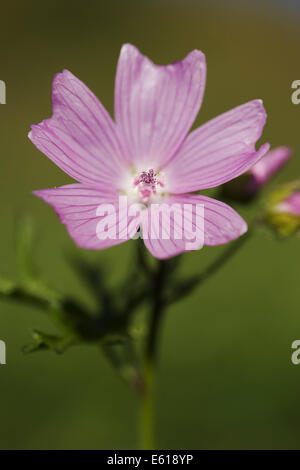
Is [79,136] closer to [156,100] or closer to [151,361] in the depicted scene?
[156,100]

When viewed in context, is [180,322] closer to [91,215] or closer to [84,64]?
[91,215]

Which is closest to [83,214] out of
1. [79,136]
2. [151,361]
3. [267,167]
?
[79,136]

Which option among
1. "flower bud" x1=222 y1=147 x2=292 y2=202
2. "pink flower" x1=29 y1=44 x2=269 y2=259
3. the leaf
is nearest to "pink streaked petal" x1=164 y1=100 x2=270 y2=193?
"pink flower" x1=29 y1=44 x2=269 y2=259

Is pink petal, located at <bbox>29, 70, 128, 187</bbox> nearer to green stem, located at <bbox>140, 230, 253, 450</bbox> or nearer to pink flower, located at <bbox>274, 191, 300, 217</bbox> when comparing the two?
green stem, located at <bbox>140, 230, 253, 450</bbox>

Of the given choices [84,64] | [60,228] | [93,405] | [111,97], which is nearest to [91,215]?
[93,405]

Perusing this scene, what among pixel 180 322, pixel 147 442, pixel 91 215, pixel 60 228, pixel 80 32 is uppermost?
pixel 80 32

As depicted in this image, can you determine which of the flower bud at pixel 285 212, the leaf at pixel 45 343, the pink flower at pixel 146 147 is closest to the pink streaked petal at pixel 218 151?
the pink flower at pixel 146 147

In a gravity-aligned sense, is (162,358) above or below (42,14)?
below
